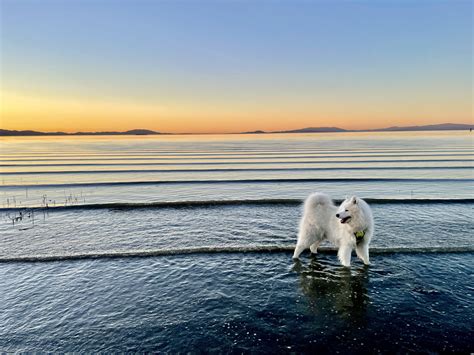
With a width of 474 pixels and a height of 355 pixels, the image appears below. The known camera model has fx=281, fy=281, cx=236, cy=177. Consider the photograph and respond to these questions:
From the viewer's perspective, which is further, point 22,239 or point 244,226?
point 244,226

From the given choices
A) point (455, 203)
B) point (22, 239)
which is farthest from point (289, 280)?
point (455, 203)

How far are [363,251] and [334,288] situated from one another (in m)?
1.58

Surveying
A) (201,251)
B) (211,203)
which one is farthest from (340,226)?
(211,203)

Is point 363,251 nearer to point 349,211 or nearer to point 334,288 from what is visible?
point 349,211

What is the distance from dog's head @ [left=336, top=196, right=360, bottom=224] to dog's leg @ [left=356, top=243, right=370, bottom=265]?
865 millimetres

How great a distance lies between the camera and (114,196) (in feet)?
59.9

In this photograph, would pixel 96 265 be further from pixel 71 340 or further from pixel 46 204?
pixel 46 204

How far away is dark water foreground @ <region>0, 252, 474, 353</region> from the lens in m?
4.87

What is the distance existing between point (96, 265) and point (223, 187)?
13.0m

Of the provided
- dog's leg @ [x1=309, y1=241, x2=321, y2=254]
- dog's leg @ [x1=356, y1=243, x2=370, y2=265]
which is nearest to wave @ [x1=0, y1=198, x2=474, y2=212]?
dog's leg @ [x1=309, y1=241, x2=321, y2=254]

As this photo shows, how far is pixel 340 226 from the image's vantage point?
24.7 feet

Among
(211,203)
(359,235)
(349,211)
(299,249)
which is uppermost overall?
(349,211)

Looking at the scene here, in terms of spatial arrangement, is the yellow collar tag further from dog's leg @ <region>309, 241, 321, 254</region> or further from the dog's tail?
dog's leg @ <region>309, 241, 321, 254</region>

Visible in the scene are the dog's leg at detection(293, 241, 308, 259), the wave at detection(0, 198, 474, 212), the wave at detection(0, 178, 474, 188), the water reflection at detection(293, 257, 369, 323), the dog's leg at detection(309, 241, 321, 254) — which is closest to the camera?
the water reflection at detection(293, 257, 369, 323)
